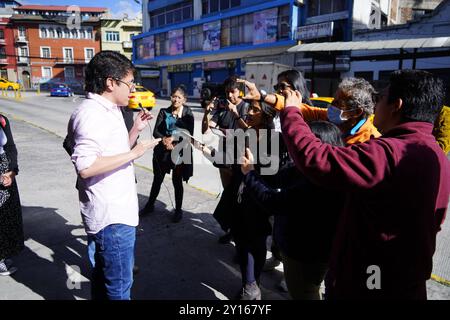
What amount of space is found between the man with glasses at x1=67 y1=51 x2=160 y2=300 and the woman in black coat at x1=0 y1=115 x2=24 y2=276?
1.30 metres

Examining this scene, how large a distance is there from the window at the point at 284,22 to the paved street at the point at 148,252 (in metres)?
20.6

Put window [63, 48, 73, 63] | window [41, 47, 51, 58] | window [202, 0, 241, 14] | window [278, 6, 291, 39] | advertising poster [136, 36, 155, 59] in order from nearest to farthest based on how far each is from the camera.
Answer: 1. window [278, 6, 291, 39]
2. window [202, 0, 241, 14]
3. advertising poster [136, 36, 155, 59]
4. window [41, 47, 51, 58]
5. window [63, 48, 73, 63]

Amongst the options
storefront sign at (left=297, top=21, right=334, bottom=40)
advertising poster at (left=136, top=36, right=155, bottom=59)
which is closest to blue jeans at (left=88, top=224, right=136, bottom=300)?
storefront sign at (left=297, top=21, right=334, bottom=40)

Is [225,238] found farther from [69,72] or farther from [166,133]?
[69,72]

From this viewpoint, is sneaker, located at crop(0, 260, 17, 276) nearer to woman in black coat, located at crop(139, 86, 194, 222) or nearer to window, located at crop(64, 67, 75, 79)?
woman in black coat, located at crop(139, 86, 194, 222)

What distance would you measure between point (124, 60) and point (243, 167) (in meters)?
0.98

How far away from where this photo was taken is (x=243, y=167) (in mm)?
2027

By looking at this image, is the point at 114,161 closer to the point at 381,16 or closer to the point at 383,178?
the point at 383,178

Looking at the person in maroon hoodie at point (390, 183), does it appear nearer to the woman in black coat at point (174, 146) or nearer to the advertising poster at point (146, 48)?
the woman in black coat at point (174, 146)

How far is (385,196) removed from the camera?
1.32 m

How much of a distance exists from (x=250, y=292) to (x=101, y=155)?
1.60 meters

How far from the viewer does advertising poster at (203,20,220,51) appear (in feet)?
96.2

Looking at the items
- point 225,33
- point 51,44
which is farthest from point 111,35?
point 225,33
